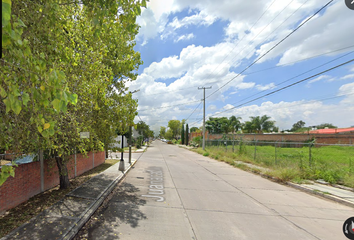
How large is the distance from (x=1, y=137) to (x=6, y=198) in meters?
2.75

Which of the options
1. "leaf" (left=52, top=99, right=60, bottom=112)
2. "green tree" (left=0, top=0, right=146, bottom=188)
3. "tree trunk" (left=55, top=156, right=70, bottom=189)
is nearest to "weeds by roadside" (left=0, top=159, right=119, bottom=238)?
"tree trunk" (left=55, top=156, right=70, bottom=189)

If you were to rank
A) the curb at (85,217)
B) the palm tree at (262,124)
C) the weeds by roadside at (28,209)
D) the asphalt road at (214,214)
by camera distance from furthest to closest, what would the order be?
the palm tree at (262,124) → the asphalt road at (214,214) → the weeds by roadside at (28,209) → the curb at (85,217)

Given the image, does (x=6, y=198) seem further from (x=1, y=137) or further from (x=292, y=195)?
(x=292, y=195)

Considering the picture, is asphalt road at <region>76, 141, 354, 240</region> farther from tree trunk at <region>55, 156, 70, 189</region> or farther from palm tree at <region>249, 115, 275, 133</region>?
palm tree at <region>249, 115, 275, 133</region>

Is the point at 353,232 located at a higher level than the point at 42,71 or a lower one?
lower

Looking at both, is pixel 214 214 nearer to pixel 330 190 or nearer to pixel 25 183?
pixel 25 183

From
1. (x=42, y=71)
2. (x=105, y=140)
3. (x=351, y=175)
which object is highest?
(x=42, y=71)

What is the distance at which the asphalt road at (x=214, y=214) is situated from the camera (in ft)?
14.3

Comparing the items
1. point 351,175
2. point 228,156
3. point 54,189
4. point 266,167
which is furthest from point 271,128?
point 54,189

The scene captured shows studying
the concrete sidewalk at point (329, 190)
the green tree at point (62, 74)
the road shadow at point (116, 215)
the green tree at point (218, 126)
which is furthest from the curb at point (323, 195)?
the green tree at point (218, 126)

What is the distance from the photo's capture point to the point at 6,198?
16.0 feet

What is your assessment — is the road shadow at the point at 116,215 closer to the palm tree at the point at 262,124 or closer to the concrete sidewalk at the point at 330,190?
the concrete sidewalk at the point at 330,190

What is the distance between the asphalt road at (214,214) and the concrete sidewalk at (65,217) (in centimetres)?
29

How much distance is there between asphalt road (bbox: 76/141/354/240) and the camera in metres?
4.35
